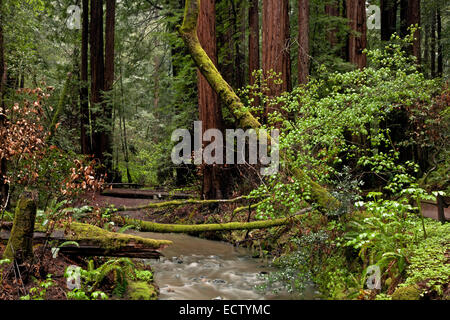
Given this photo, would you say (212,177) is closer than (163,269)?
No

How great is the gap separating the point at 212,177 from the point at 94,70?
818 cm

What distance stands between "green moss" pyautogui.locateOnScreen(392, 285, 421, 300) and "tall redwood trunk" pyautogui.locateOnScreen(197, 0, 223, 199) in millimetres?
7107

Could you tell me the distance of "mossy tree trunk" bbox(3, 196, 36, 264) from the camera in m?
4.44

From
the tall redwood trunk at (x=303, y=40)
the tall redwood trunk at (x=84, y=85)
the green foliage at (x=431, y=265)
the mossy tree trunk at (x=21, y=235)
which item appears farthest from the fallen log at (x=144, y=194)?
the green foliage at (x=431, y=265)

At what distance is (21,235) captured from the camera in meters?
4.45

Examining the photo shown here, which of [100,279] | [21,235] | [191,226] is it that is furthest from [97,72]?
[100,279]

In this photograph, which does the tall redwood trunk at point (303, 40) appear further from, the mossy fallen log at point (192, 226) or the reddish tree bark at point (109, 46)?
the reddish tree bark at point (109, 46)

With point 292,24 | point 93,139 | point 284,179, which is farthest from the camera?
point 93,139

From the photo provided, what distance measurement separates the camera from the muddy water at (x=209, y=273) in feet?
18.7

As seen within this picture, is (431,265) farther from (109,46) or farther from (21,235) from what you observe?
(109,46)

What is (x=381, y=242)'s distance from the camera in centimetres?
496
